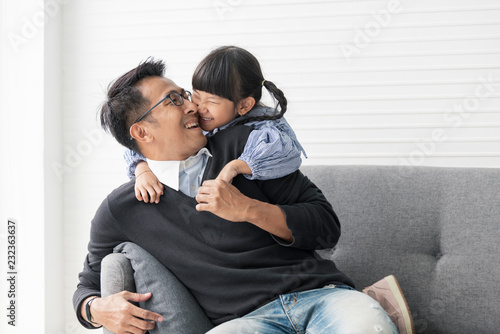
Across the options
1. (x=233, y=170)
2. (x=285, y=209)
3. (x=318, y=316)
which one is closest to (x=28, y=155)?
(x=233, y=170)

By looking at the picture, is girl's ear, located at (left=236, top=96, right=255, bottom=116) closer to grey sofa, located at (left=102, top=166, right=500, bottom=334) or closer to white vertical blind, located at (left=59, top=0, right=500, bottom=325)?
grey sofa, located at (left=102, top=166, right=500, bottom=334)

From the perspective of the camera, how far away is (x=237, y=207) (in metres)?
1.47

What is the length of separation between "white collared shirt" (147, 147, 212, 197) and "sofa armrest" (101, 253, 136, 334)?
0.97 ft

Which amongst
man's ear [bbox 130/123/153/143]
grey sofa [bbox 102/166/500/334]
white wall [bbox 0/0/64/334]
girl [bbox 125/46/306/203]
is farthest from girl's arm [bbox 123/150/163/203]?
white wall [bbox 0/0/64/334]

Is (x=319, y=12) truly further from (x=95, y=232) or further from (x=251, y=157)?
(x=95, y=232)

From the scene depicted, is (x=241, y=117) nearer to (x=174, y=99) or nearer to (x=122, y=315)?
(x=174, y=99)

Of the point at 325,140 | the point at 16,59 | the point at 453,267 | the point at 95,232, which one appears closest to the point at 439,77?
the point at 325,140

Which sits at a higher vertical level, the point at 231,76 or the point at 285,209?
the point at 231,76

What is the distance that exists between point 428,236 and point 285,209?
72 centimetres

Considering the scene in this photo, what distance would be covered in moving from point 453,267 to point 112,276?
1.26 m

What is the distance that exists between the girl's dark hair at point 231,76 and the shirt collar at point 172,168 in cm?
21

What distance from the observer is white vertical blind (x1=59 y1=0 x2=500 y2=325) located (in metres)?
2.42

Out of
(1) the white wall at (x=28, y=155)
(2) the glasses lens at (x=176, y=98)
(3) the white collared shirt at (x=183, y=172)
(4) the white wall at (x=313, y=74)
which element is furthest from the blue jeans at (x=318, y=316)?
(1) the white wall at (x=28, y=155)

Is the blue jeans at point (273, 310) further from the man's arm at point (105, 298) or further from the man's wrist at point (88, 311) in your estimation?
the man's wrist at point (88, 311)
